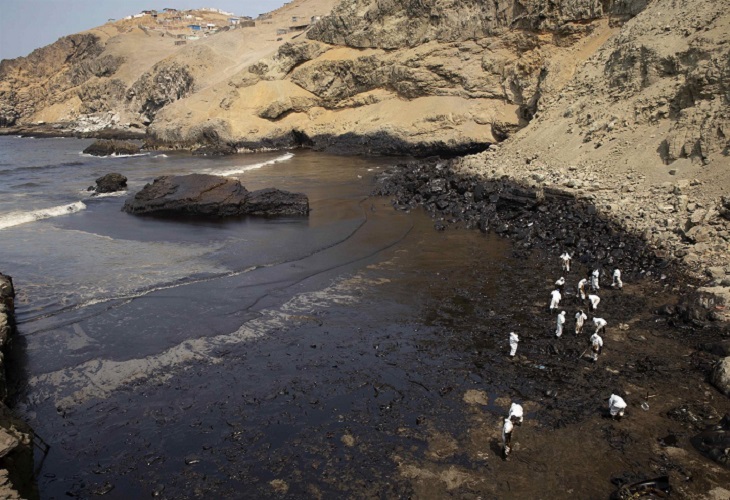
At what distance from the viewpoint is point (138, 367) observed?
10.1 meters

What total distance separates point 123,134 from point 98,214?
140ft

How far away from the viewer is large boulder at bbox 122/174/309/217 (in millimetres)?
22047

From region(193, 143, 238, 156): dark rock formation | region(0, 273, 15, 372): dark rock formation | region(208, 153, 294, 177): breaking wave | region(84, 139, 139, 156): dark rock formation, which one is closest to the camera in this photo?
region(0, 273, 15, 372): dark rock formation

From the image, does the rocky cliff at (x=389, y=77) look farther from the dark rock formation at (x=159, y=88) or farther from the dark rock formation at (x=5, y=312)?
the dark rock formation at (x=5, y=312)

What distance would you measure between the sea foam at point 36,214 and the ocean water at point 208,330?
176 mm

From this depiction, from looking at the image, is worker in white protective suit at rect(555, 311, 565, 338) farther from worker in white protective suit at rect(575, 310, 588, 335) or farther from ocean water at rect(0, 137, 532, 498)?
ocean water at rect(0, 137, 532, 498)

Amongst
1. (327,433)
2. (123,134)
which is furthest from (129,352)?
(123,134)

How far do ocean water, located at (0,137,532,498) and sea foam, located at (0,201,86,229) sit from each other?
0.18m

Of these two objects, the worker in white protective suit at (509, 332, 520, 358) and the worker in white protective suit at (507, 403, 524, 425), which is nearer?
the worker in white protective suit at (507, 403, 524, 425)

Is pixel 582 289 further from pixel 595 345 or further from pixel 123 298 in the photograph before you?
pixel 123 298

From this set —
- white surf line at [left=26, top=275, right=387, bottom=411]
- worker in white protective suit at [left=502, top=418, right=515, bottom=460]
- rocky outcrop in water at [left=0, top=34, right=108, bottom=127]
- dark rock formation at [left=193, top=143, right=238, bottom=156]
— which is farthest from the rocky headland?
rocky outcrop in water at [left=0, top=34, right=108, bottom=127]

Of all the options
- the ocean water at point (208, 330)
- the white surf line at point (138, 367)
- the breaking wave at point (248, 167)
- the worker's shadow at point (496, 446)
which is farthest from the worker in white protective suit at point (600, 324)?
the breaking wave at point (248, 167)

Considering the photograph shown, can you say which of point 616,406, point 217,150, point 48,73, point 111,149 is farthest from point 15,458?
point 48,73

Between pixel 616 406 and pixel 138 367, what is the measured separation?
808 cm
